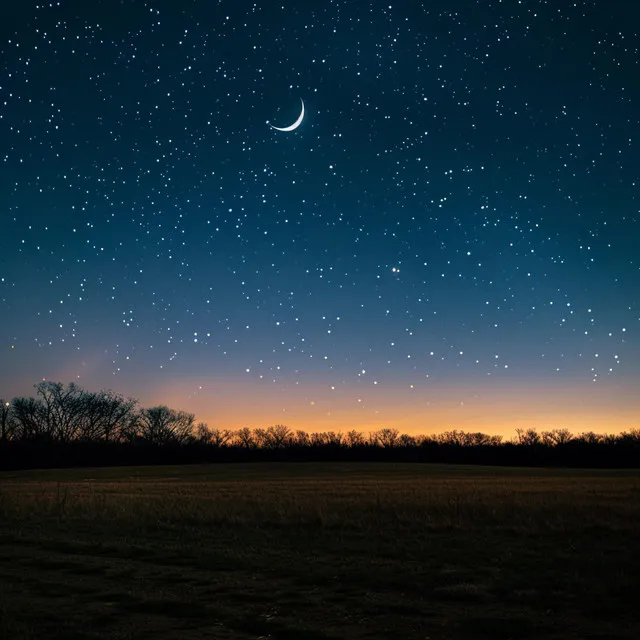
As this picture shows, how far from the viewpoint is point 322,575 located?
10.8 m

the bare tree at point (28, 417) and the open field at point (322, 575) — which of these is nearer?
the open field at point (322, 575)

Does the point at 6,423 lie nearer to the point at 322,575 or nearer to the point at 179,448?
the point at 179,448

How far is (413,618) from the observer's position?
8125mm

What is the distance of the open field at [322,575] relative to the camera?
7.77m

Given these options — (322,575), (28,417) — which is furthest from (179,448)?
(322,575)

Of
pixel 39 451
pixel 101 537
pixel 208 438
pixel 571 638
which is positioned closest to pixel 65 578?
pixel 101 537

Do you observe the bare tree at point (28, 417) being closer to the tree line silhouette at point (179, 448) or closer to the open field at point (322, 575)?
the tree line silhouette at point (179, 448)

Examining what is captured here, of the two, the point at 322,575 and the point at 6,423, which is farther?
the point at 6,423

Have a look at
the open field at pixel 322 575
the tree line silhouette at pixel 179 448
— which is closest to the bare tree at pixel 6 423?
the tree line silhouette at pixel 179 448

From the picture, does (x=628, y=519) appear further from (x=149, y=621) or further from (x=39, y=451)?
(x=39, y=451)

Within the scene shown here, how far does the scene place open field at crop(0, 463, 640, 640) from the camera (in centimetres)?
777

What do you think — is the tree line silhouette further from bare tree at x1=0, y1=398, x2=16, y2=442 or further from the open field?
the open field

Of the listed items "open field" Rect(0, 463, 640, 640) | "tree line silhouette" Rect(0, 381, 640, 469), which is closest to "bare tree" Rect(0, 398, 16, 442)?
"tree line silhouette" Rect(0, 381, 640, 469)

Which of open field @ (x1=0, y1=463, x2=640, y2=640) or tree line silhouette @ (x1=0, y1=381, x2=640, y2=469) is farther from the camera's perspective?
tree line silhouette @ (x1=0, y1=381, x2=640, y2=469)
